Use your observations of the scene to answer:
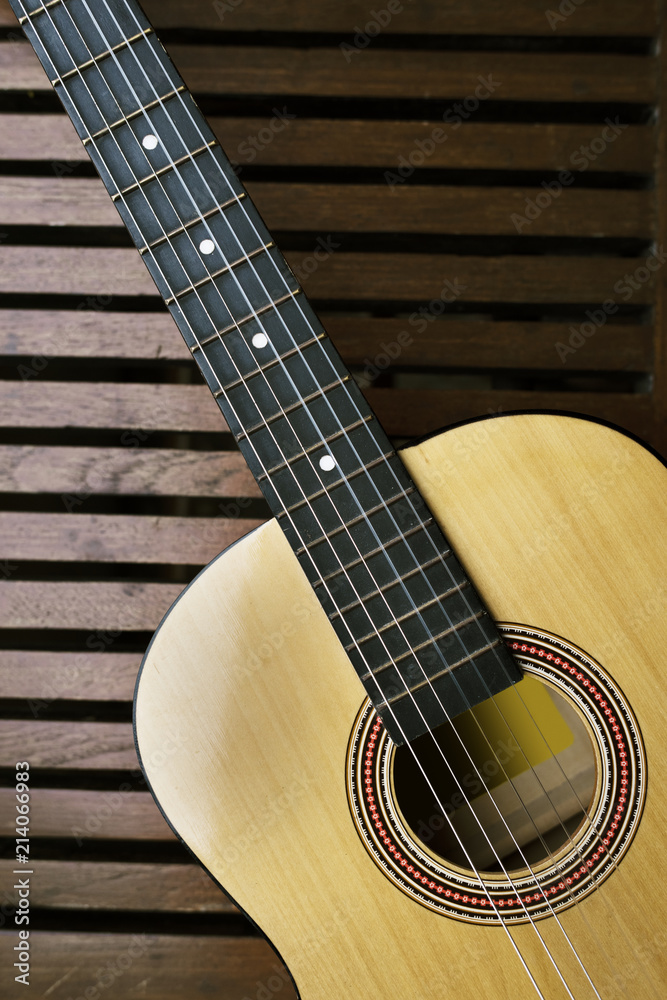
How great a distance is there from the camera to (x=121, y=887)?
51.9 inches

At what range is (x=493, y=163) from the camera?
131 cm

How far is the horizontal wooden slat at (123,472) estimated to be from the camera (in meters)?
1.33

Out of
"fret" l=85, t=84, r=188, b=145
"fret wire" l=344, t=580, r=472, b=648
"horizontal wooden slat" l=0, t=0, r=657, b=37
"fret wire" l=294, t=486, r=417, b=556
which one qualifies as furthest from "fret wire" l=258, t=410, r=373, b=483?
"horizontal wooden slat" l=0, t=0, r=657, b=37

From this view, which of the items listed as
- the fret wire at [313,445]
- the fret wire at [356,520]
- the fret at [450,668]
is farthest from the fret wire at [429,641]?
the fret wire at [313,445]

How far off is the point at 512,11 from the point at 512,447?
1024mm

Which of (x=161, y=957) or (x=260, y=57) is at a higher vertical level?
(x=260, y=57)

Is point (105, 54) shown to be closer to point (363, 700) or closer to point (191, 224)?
point (191, 224)

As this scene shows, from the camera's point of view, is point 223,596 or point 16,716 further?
point 16,716

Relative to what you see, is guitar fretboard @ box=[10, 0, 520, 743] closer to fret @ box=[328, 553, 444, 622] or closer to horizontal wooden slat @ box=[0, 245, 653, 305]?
fret @ box=[328, 553, 444, 622]

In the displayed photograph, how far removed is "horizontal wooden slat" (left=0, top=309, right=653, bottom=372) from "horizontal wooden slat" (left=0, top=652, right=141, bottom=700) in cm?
62

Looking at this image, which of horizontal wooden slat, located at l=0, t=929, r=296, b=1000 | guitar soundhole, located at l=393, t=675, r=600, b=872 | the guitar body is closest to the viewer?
the guitar body

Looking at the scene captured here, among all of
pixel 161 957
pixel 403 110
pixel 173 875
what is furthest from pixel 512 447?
pixel 161 957

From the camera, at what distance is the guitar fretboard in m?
0.85

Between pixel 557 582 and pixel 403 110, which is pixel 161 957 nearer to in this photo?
pixel 557 582
